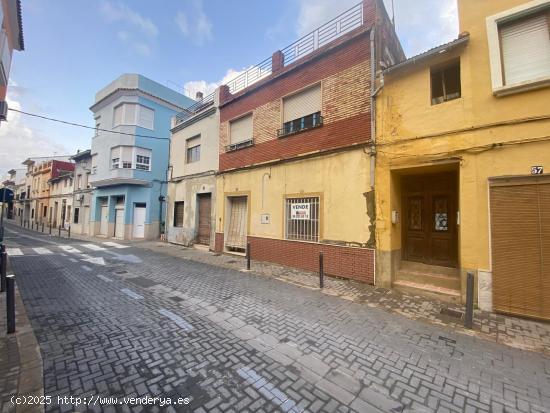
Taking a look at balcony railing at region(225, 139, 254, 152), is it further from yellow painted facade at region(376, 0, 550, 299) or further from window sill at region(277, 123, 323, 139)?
yellow painted facade at region(376, 0, 550, 299)

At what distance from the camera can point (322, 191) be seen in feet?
25.7

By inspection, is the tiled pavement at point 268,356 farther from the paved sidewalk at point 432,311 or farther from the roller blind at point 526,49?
the roller blind at point 526,49

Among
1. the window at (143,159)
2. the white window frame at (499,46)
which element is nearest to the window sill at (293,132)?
the white window frame at (499,46)

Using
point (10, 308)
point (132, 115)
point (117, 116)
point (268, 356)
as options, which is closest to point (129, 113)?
point (132, 115)

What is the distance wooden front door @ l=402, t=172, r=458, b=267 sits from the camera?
6.84m

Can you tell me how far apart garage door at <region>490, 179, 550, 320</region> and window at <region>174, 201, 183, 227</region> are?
14038mm

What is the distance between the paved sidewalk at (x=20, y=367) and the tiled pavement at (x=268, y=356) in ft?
0.37

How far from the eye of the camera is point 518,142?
15.8ft

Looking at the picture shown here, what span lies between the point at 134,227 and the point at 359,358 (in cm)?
1855

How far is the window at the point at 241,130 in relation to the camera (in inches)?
424

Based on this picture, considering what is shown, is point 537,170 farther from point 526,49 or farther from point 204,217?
point 204,217

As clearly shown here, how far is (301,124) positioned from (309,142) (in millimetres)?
974

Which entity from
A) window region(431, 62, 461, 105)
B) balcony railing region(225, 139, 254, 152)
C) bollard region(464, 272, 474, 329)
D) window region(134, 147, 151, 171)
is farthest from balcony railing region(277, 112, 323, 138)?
window region(134, 147, 151, 171)

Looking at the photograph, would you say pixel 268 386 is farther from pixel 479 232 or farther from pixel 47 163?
pixel 47 163
